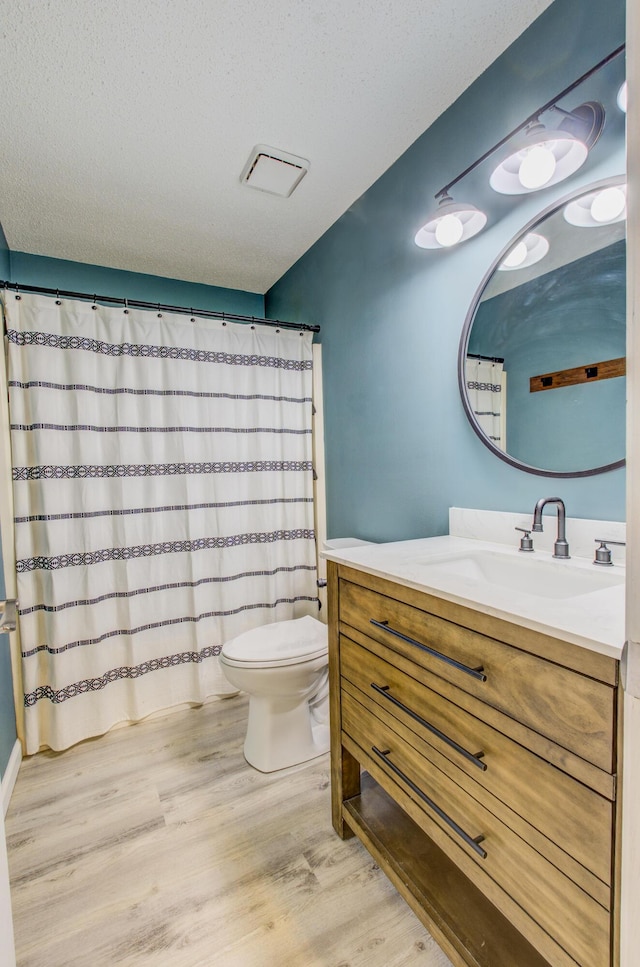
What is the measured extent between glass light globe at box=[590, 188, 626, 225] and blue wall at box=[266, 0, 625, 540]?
0.06 m

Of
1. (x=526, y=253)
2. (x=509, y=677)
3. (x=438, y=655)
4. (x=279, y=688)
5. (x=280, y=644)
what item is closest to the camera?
(x=509, y=677)

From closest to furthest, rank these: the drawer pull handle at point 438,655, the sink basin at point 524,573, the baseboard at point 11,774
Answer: the drawer pull handle at point 438,655 → the sink basin at point 524,573 → the baseboard at point 11,774

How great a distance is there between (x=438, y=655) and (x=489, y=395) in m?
0.90

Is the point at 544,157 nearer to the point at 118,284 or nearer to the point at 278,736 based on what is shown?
the point at 278,736

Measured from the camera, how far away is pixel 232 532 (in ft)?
7.51

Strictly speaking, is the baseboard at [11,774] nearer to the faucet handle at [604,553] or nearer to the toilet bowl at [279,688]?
the toilet bowl at [279,688]

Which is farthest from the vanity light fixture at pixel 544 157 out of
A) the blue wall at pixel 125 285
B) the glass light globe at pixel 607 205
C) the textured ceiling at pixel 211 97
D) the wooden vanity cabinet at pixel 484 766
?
the blue wall at pixel 125 285

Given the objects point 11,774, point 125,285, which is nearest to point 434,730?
point 11,774

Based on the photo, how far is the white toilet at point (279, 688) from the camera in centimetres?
165

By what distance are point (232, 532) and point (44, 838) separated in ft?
4.36

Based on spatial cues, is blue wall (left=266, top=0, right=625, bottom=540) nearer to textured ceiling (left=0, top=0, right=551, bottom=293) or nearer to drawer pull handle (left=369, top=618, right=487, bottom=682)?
textured ceiling (left=0, top=0, right=551, bottom=293)

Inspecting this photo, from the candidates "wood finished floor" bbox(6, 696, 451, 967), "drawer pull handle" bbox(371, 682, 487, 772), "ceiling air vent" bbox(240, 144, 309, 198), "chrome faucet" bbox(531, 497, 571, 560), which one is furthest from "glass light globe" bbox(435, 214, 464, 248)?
"wood finished floor" bbox(6, 696, 451, 967)

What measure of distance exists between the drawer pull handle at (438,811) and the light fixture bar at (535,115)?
173cm

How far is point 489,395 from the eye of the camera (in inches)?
57.7
